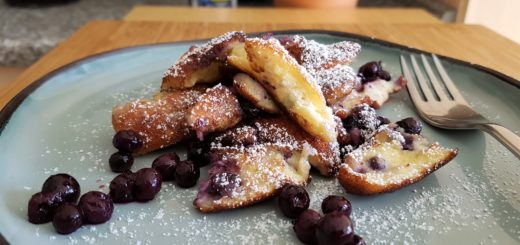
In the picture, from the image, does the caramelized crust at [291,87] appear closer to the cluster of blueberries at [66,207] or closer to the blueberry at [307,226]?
the blueberry at [307,226]

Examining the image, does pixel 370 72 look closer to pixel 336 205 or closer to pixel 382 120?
pixel 382 120

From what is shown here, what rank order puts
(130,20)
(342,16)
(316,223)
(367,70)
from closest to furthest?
(316,223) < (367,70) < (130,20) < (342,16)

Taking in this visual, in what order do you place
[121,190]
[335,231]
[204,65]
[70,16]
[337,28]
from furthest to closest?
[70,16] < [337,28] < [204,65] < [121,190] < [335,231]

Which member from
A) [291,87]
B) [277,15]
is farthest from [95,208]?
[277,15]

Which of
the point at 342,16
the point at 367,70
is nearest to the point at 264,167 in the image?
the point at 367,70

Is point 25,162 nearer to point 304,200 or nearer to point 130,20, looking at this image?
point 304,200

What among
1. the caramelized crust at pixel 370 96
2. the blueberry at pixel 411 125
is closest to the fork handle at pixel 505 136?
the blueberry at pixel 411 125

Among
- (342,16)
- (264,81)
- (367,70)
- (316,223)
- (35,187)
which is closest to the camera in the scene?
(316,223)
